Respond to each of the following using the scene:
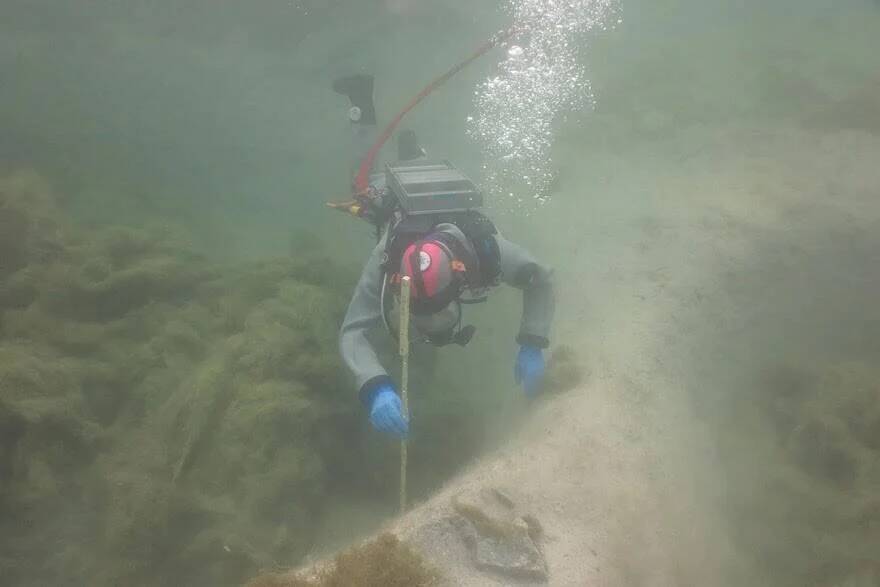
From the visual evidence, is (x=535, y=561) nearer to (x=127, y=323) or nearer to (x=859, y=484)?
(x=859, y=484)

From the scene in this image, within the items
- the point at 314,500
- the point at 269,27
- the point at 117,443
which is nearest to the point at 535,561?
the point at 314,500

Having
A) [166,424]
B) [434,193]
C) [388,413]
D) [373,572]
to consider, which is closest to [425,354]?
[388,413]

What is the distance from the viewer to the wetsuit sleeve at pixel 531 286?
423 centimetres

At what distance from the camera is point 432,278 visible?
11.2 feet

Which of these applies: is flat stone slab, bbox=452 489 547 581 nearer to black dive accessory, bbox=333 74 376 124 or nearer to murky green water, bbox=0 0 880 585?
murky green water, bbox=0 0 880 585

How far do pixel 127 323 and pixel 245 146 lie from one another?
17.1m

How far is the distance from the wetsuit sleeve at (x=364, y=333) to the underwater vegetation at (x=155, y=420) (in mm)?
703

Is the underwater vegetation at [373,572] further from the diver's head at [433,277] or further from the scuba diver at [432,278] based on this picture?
the diver's head at [433,277]

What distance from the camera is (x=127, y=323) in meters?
5.38

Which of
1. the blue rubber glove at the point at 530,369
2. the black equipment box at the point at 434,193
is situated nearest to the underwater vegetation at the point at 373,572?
the blue rubber glove at the point at 530,369

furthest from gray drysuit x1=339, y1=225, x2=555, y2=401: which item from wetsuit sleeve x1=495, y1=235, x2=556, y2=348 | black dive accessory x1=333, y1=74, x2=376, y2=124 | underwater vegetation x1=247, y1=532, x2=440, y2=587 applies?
black dive accessory x1=333, y1=74, x2=376, y2=124

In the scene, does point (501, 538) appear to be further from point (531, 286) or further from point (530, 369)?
point (531, 286)

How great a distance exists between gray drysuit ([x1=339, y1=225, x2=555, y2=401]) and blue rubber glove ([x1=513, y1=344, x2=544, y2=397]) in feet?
0.27

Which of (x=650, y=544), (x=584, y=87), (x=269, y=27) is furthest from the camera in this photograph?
(x=269, y=27)
